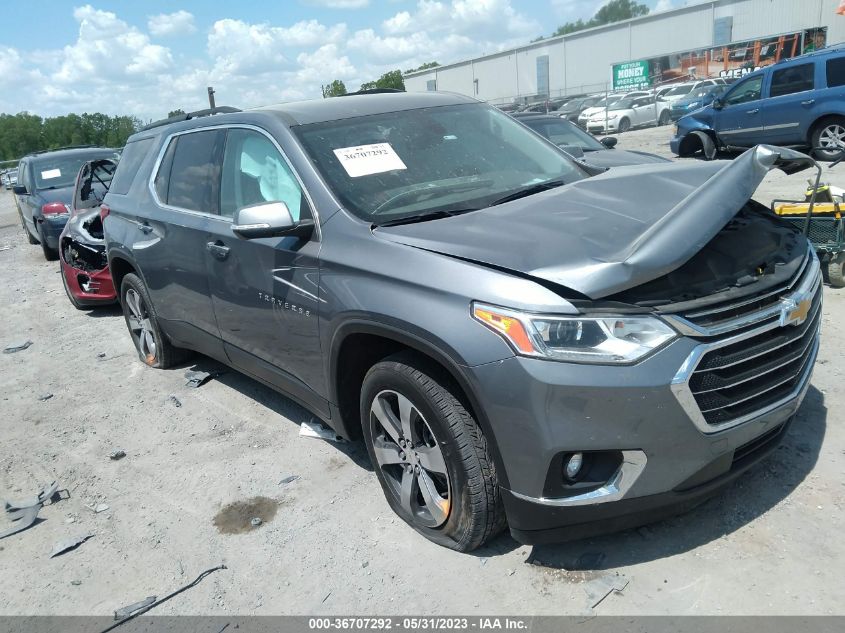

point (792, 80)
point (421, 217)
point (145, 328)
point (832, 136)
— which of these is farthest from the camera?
point (792, 80)

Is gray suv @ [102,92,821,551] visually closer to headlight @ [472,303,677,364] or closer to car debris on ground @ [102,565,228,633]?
headlight @ [472,303,677,364]

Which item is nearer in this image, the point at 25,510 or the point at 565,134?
the point at 25,510

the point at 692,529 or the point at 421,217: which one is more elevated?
the point at 421,217

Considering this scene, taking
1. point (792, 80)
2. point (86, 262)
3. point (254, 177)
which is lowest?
point (86, 262)

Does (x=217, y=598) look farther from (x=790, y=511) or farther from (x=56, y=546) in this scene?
(x=790, y=511)

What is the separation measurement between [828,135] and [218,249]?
42.0 ft

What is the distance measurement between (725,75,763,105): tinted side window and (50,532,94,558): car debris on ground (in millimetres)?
14582

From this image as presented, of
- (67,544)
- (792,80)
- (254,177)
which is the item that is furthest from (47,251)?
(792,80)

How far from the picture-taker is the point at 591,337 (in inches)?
96.3

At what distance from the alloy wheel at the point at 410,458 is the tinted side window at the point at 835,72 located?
43.2ft

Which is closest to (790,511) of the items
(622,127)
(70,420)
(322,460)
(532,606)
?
(532,606)

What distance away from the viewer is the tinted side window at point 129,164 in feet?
18.3

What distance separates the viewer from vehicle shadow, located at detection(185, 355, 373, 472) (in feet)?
13.5

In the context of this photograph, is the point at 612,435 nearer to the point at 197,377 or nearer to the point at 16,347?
the point at 197,377
